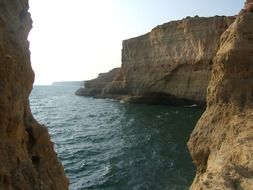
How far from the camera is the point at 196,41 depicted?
5041cm

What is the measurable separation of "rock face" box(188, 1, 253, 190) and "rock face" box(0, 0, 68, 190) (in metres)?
4.29

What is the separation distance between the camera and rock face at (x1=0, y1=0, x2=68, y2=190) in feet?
16.2

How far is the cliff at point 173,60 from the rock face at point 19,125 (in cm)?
4187

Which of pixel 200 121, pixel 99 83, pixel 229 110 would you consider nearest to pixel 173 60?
pixel 99 83

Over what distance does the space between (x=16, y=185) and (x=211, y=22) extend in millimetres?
47205

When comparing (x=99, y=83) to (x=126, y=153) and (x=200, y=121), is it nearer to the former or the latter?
(x=126, y=153)

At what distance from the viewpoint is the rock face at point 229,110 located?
9406 mm

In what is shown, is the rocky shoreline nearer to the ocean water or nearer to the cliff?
the ocean water

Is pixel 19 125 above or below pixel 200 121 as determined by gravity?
above

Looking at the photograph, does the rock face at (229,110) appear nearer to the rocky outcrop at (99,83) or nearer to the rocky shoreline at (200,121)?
the rocky shoreline at (200,121)

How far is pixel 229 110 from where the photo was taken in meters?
11.3

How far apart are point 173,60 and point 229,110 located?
44.2m

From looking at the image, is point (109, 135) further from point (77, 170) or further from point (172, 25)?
point (172, 25)

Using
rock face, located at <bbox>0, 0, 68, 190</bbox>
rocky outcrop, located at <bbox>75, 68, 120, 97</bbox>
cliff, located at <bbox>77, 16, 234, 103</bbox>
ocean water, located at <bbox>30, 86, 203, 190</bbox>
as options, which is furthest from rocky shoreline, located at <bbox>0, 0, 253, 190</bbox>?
rocky outcrop, located at <bbox>75, 68, 120, 97</bbox>
